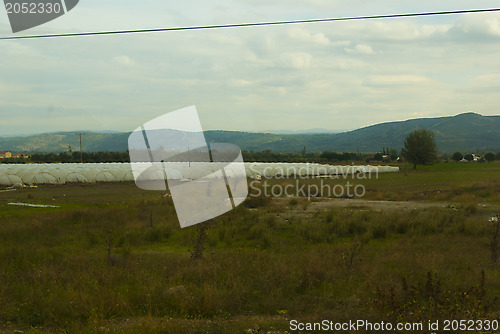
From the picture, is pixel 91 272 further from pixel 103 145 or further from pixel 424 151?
pixel 103 145

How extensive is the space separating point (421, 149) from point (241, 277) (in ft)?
222

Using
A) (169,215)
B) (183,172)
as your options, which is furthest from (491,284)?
(183,172)

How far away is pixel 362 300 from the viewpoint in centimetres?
722

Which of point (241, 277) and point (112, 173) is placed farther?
point (112, 173)

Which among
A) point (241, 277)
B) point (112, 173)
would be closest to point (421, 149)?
point (112, 173)

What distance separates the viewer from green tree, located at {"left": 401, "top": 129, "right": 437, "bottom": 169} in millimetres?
68938

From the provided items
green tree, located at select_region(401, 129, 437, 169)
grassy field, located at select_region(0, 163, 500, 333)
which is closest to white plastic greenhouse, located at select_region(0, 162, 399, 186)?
green tree, located at select_region(401, 129, 437, 169)

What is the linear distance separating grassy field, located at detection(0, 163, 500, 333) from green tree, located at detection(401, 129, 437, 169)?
57.4 m

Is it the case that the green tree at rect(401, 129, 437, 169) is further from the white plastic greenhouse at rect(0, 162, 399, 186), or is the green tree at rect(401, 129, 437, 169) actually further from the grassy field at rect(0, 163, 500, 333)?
the grassy field at rect(0, 163, 500, 333)

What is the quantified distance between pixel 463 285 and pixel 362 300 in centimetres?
229

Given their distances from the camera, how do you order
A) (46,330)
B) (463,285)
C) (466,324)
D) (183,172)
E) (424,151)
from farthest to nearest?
(424,151)
(183,172)
(463,285)
(46,330)
(466,324)

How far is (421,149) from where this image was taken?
69250 mm

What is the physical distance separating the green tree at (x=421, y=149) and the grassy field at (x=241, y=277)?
57.4m

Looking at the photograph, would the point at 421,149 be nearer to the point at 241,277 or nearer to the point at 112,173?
the point at 112,173
